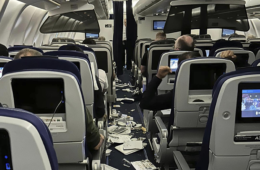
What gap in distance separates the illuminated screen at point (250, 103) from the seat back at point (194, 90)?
2.77 feet

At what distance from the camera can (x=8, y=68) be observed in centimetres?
204

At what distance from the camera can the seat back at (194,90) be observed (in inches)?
100

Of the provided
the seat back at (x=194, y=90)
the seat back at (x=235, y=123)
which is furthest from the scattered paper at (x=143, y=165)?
the seat back at (x=235, y=123)

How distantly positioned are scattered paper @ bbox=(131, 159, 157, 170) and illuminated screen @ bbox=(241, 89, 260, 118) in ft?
6.93

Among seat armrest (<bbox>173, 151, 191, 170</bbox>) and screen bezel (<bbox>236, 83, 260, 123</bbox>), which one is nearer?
screen bezel (<bbox>236, 83, 260, 123</bbox>)

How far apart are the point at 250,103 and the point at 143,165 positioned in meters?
2.27

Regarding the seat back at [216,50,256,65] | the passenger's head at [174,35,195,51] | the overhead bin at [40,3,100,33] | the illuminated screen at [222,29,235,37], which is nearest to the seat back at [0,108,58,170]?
the passenger's head at [174,35,195,51]

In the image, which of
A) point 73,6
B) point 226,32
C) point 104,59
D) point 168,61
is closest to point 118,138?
point 168,61

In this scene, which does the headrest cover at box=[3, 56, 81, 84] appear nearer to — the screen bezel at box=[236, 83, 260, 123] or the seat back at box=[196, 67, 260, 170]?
the seat back at box=[196, 67, 260, 170]

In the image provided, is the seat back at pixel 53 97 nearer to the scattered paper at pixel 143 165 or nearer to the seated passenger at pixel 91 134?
the seated passenger at pixel 91 134

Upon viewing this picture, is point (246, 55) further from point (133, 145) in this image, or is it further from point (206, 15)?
point (206, 15)

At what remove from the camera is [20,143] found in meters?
0.87

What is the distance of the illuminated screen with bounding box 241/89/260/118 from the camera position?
1707 mm

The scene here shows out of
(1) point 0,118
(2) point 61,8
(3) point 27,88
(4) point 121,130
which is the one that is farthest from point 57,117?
(2) point 61,8
